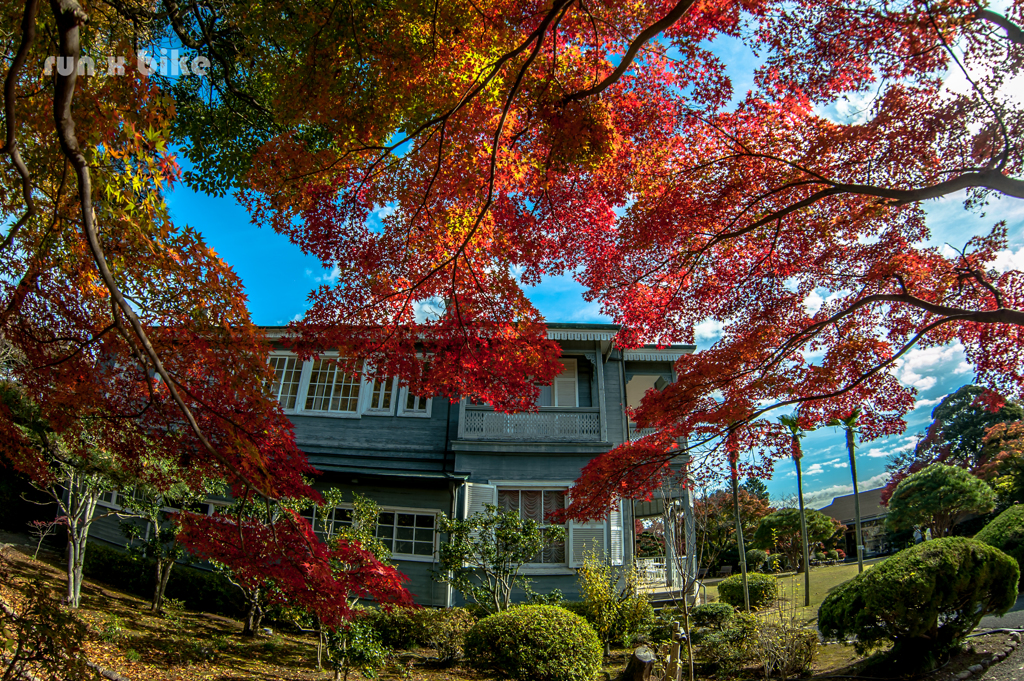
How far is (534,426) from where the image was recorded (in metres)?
13.1

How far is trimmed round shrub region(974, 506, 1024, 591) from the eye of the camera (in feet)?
38.3

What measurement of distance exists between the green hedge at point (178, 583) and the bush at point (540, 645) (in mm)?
6107

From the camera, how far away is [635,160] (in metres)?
6.55

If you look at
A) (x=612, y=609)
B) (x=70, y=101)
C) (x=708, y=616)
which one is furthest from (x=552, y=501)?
(x=70, y=101)

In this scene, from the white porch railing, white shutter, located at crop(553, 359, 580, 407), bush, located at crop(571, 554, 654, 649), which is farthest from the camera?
white shutter, located at crop(553, 359, 580, 407)

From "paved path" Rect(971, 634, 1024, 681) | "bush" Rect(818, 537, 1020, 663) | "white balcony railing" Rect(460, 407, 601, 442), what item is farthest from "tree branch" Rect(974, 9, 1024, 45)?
"white balcony railing" Rect(460, 407, 601, 442)

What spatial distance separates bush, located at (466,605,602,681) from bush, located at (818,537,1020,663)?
3.37 metres

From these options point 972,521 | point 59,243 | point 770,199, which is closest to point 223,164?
point 59,243

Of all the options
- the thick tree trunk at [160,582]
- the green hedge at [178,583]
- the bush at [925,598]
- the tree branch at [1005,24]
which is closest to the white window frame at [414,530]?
the green hedge at [178,583]

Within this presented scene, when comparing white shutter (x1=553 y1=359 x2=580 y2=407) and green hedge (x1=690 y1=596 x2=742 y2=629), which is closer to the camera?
green hedge (x1=690 y1=596 x2=742 y2=629)

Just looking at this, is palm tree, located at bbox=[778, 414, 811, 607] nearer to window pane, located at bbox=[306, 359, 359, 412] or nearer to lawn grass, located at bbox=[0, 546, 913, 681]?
lawn grass, located at bbox=[0, 546, 913, 681]

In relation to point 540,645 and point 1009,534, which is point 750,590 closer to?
point 1009,534

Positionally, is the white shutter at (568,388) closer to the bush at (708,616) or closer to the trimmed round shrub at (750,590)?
the bush at (708,616)

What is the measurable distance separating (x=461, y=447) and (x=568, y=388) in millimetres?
3140
